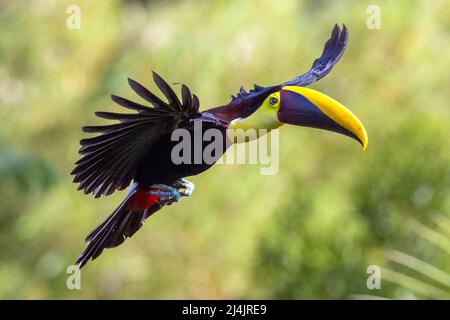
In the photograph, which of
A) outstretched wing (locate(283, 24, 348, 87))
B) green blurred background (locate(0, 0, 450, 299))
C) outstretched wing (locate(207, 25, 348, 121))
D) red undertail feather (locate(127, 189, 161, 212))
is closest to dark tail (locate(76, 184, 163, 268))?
red undertail feather (locate(127, 189, 161, 212))

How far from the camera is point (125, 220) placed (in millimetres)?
1484

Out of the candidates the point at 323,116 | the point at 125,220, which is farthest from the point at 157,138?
the point at 323,116

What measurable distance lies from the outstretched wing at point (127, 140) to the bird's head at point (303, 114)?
0.31 feet

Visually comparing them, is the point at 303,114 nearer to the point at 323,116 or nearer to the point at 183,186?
the point at 323,116

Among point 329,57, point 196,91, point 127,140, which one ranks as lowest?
point 127,140

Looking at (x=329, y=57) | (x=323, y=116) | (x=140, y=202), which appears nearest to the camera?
(x=323, y=116)

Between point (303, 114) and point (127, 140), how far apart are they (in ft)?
0.94

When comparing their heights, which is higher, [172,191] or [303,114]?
[303,114]

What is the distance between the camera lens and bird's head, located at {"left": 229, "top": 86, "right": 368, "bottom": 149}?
1.34 m

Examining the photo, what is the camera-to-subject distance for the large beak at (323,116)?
1.34m
